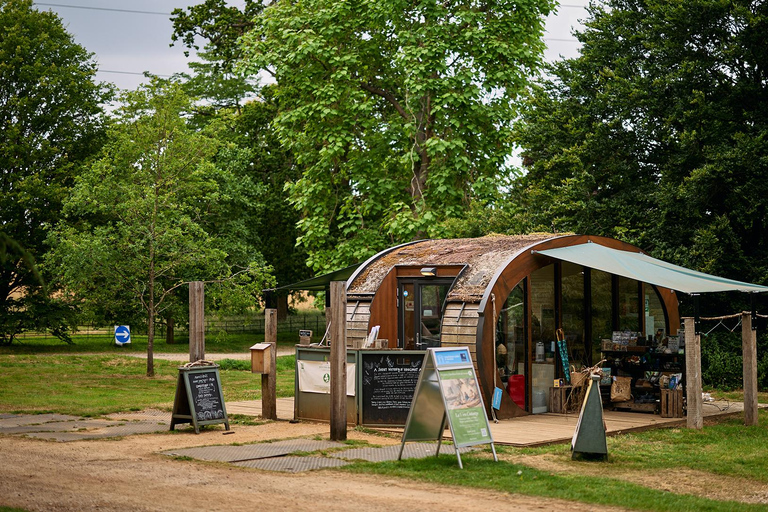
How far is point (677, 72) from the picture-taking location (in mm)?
19781

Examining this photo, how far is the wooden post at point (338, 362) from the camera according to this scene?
36.8ft

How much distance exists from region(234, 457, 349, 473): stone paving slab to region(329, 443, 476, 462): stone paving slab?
29cm

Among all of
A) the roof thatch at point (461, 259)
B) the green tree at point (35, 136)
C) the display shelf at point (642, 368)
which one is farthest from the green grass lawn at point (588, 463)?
the green tree at point (35, 136)

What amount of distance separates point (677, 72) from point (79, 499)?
16.5m

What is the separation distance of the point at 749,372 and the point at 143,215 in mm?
13946

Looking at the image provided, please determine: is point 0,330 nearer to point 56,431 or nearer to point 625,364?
point 56,431

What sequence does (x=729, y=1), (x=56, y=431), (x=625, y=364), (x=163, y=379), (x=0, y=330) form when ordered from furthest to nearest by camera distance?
1. (x=0, y=330)
2. (x=163, y=379)
3. (x=729, y=1)
4. (x=625, y=364)
5. (x=56, y=431)

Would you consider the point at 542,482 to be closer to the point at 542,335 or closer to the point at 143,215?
the point at 542,335

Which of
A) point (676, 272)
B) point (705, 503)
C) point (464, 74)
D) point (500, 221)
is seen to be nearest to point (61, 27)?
point (464, 74)

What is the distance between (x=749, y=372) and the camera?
1334 cm

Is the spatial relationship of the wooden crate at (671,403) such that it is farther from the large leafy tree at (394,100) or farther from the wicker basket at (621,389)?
the large leafy tree at (394,100)

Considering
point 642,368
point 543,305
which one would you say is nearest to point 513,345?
point 543,305

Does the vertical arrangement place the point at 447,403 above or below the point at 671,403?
above

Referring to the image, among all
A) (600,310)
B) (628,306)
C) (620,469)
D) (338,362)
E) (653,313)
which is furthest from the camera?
(653,313)
